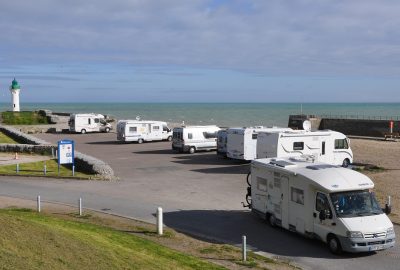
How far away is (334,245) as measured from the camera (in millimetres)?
15172

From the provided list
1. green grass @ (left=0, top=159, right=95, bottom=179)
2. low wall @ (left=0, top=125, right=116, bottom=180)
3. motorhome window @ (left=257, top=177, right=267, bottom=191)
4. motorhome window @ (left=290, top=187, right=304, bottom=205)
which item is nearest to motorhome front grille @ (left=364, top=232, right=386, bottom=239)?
motorhome window @ (left=290, top=187, right=304, bottom=205)

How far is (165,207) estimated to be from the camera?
849 inches

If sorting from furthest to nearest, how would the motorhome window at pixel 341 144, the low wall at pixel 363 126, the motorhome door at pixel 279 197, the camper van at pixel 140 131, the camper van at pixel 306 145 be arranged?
the low wall at pixel 363 126 → the camper van at pixel 140 131 → the motorhome window at pixel 341 144 → the camper van at pixel 306 145 → the motorhome door at pixel 279 197

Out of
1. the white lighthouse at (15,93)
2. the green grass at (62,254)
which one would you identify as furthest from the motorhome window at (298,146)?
the white lighthouse at (15,93)

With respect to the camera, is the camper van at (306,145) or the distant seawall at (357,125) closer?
the camper van at (306,145)

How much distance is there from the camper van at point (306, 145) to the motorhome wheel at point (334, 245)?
1457 centimetres

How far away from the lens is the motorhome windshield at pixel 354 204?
15.3m

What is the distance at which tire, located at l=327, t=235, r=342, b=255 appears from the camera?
15062 mm

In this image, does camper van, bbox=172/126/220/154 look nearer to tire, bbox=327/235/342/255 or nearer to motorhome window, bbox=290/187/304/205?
motorhome window, bbox=290/187/304/205

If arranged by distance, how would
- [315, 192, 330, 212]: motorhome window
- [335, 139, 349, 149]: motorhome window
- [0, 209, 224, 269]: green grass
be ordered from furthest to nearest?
1. [335, 139, 349, 149]: motorhome window
2. [315, 192, 330, 212]: motorhome window
3. [0, 209, 224, 269]: green grass

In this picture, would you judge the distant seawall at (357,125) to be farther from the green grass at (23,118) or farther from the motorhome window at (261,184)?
the motorhome window at (261,184)

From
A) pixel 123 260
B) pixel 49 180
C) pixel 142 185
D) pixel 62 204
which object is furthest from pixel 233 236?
pixel 49 180

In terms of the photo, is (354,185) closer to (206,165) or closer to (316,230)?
(316,230)

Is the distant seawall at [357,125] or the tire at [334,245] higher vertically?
the distant seawall at [357,125]
